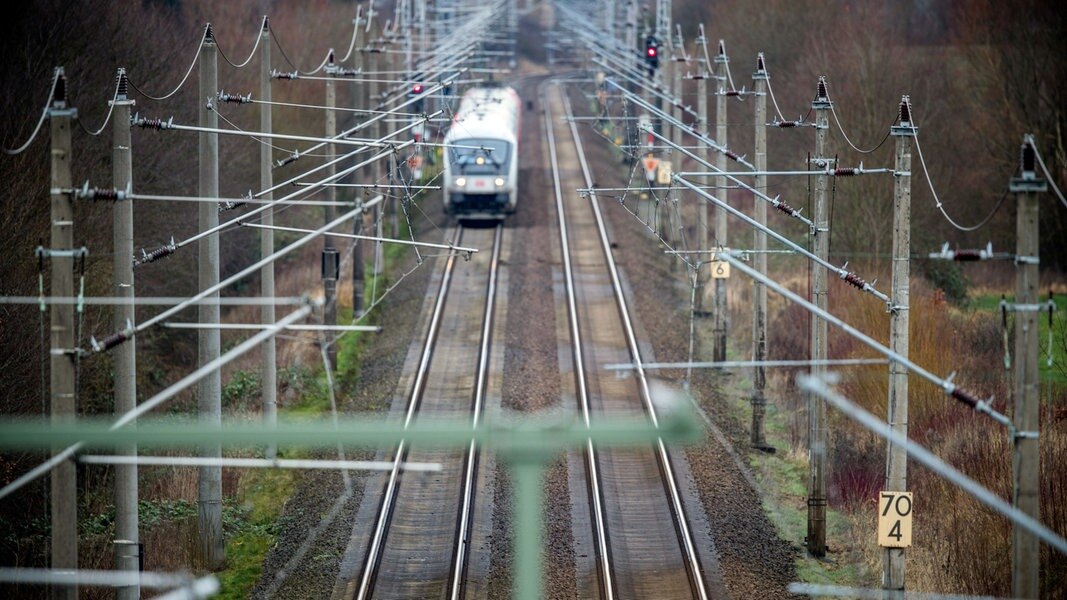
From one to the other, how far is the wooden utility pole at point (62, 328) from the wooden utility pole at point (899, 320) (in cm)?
746

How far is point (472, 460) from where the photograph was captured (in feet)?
67.2

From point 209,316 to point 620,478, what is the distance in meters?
6.99

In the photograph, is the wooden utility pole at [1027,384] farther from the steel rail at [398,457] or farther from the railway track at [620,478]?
the railway track at [620,478]

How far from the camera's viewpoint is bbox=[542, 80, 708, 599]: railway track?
1598cm

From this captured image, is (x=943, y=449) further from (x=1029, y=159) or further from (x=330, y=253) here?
(x=330, y=253)

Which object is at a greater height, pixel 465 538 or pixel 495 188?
pixel 495 188

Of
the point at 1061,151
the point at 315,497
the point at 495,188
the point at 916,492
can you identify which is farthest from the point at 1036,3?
the point at 315,497

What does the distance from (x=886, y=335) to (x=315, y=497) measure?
9751 millimetres

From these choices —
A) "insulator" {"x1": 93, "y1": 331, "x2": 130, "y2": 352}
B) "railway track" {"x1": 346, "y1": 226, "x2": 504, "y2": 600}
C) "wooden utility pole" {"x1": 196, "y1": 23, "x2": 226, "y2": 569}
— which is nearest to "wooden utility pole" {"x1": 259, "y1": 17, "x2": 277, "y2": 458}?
"railway track" {"x1": 346, "y1": 226, "x2": 504, "y2": 600}

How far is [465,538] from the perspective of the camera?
17234 mm

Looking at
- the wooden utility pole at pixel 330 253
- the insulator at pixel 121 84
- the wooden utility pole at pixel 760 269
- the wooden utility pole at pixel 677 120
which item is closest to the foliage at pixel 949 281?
the wooden utility pole at pixel 677 120

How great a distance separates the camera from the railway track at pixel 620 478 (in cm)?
1598

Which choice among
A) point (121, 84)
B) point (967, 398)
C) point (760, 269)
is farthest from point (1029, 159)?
point (760, 269)

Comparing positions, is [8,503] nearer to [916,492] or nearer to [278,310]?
[278,310]
